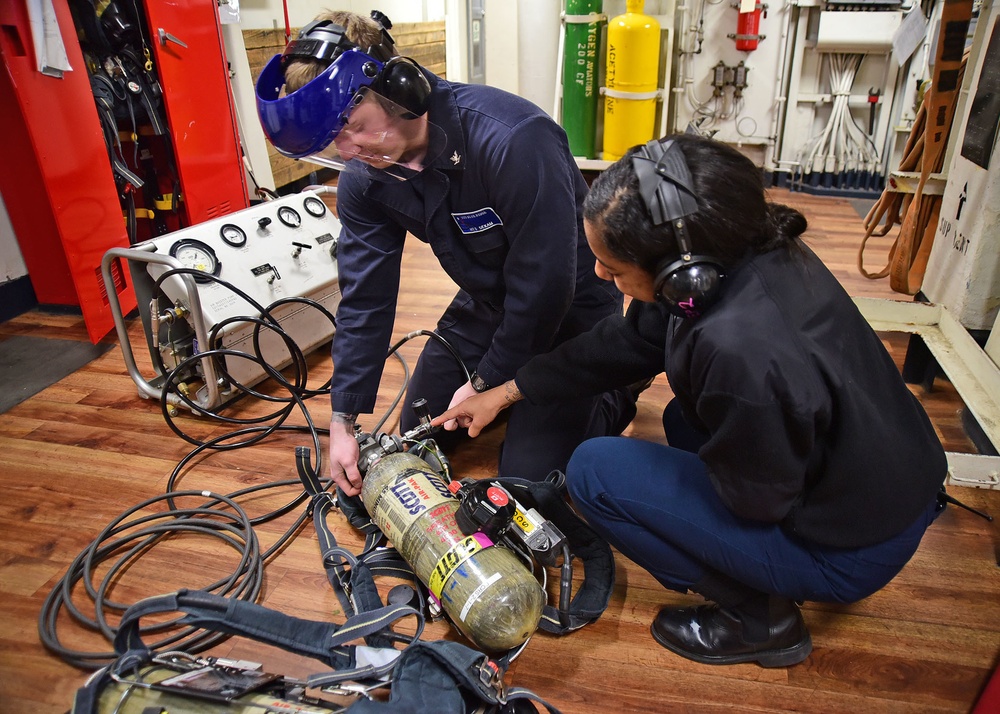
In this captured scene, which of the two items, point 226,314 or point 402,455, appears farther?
point 226,314

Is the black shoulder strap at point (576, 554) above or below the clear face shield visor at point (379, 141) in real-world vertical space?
below

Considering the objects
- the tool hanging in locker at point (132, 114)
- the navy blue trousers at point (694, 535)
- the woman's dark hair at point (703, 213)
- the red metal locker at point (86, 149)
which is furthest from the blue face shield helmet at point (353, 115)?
the tool hanging in locker at point (132, 114)

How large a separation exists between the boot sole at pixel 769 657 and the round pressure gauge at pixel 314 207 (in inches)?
75.1

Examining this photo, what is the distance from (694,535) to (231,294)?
153 cm

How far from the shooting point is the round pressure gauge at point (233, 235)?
218 centimetres

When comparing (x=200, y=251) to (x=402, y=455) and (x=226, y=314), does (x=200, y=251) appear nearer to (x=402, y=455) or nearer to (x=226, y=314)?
(x=226, y=314)

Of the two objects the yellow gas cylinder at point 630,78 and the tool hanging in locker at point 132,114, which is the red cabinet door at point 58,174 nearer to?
the tool hanging in locker at point 132,114

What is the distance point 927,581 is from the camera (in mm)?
1503

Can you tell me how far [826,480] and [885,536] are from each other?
0.16 metres

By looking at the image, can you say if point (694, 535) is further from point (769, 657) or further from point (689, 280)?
point (689, 280)

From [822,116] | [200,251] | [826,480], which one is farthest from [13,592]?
[822,116]

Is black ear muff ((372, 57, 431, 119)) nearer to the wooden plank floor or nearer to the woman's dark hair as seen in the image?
the woman's dark hair

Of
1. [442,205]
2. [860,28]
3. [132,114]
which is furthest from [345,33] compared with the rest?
[860,28]

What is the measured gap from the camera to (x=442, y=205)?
1500mm
